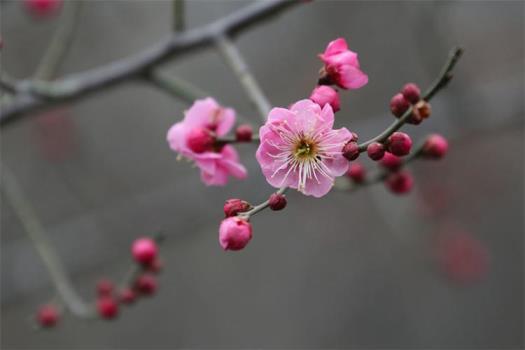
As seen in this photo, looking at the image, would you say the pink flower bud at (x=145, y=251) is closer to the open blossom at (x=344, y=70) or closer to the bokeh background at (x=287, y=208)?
the open blossom at (x=344, y=70)

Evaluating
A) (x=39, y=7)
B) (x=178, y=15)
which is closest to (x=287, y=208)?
(x=39, y=7)

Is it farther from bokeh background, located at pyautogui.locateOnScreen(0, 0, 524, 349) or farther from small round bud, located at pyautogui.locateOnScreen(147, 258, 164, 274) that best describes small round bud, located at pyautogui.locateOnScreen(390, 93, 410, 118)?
bokeh background, located at pyautogui.locateOnScreen(0, 0, 524, 349)

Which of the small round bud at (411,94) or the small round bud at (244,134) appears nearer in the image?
the small round bud at (411,94)

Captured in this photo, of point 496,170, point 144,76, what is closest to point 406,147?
point 144,76

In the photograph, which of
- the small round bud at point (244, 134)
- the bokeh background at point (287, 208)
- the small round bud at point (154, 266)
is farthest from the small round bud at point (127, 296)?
the bokeh background at point (287, 208)

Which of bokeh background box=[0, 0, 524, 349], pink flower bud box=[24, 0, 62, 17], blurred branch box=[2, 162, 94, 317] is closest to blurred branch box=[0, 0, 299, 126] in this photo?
blurred branch box=[2, 162, 94, 317]

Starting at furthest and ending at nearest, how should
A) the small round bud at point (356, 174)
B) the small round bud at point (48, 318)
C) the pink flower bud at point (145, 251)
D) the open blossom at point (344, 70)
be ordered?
the small round bud at point (48, 318), the pink flower bud at point (145, 251), the small round bud at point (356, 174), the open blossom at point (344, 70)
